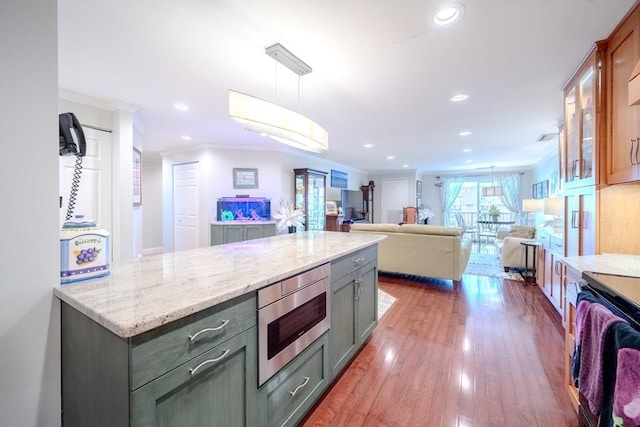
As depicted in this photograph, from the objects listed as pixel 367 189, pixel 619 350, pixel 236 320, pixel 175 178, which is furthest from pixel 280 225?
pixel 367 189

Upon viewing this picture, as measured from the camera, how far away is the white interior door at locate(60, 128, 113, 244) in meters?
2.95

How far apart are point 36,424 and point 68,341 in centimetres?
32

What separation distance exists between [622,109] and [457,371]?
6.73 ft

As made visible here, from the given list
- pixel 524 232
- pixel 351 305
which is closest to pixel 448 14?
pixel 351 305

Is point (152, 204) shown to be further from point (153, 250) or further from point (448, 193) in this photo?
point (448, 193)

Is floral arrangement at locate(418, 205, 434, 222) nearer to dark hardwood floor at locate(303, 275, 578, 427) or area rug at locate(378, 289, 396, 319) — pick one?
dark hardwood floor at locate(303, 275, 578, 427)

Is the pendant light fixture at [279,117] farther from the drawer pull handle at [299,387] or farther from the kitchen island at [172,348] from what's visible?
the drawer pull handle at [299,387]

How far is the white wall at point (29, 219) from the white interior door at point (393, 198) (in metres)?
9.33

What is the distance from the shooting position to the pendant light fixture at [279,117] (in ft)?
5.25

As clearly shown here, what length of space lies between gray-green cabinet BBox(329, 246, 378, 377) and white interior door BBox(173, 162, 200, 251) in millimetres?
4209

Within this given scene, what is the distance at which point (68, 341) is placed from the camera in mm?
1045

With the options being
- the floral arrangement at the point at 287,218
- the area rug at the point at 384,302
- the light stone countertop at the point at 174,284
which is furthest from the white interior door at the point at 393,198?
the light stone countertop at the point at 174,284

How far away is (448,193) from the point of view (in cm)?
971

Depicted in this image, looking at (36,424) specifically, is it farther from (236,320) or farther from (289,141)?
(289,141)
